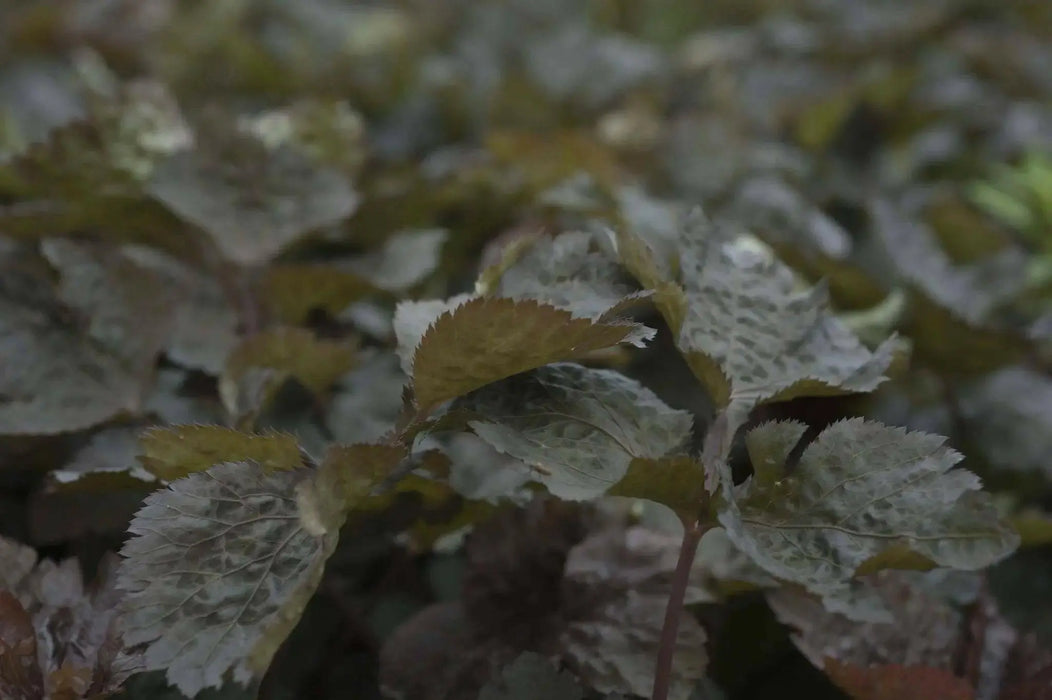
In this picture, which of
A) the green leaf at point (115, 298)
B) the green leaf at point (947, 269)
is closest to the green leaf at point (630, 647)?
the green leaf at point (115, 298)

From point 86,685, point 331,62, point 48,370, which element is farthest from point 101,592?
point 331,62

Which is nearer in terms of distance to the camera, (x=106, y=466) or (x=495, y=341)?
(x=495, y=341)

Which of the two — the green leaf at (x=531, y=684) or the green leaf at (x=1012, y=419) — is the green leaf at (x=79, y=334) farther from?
the green leaf at (x=1012, y=419)

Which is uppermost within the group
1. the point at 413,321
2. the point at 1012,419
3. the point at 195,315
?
the point at 413,321

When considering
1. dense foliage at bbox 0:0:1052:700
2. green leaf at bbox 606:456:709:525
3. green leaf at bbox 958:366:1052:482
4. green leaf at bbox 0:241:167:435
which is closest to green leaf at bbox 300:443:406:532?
dense foliage at bbox 0:0:1052:700

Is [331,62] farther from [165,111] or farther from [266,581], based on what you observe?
[266,581]

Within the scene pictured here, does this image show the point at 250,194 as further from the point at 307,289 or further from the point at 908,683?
the point at 908,683

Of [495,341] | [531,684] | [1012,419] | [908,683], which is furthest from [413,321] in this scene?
[1012,419]
